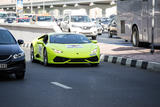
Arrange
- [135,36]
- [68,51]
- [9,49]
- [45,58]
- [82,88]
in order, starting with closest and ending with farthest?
[82,88] → [9,49] → [68,51] → [45,58] → [135,36]

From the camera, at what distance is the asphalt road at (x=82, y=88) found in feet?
27.4

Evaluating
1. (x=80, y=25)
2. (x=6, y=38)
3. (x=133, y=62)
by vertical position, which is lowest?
(x=133, y=62)

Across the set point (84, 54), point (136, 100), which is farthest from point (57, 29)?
point (136, 100)

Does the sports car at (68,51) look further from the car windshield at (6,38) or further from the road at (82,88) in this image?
the car windshield at (6,38)

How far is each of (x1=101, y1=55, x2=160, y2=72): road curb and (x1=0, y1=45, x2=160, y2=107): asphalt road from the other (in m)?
0.54

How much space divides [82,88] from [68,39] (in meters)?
7.01

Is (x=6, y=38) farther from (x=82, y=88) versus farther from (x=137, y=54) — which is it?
(x=137, y=54)

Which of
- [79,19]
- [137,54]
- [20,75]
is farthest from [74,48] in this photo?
[79,19]

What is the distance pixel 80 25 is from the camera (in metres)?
36.0

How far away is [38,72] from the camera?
560 inches

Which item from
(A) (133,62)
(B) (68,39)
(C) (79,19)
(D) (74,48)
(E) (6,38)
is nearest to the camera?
(E) (6,38)

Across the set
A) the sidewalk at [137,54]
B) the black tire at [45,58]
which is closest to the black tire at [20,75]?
the black tire at [45,58]

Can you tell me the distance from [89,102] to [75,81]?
3489mm

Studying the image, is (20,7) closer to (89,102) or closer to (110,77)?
(110,77)
